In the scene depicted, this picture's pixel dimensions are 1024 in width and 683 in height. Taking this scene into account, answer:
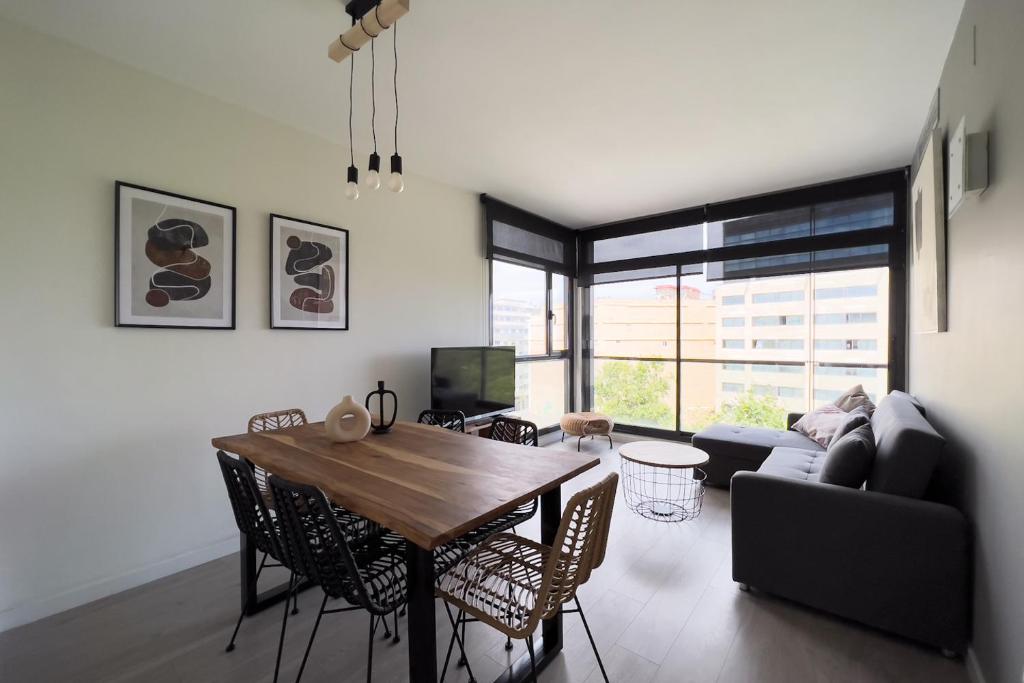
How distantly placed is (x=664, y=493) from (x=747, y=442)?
0.81 m

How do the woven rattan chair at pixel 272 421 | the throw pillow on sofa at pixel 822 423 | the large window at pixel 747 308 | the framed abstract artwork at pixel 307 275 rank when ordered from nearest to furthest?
the woven rattan chair at pixel 272 421
the framed abstract artwork at pixel 307 275
the throw pillow on sofa at pixel 822 423
the large window at pixel 747 308

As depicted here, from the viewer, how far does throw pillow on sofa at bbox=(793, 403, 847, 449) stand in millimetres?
3422

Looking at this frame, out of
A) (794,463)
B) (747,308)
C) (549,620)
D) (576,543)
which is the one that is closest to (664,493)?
(794,463)

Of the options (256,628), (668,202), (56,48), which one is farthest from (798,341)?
(56,48)

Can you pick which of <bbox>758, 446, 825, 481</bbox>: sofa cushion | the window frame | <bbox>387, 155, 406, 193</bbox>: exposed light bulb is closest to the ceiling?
<bbox>387, 155, 406, 193</bbox>: exposed light bulb

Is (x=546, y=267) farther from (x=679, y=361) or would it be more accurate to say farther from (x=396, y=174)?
(x=396, y=174)

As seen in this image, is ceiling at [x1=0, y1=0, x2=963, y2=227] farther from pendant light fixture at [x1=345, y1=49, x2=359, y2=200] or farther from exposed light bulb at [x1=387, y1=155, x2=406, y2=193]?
exposed light bulb at [x1=387, y1=155, x2=406, y2=193]

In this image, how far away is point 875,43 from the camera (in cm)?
215

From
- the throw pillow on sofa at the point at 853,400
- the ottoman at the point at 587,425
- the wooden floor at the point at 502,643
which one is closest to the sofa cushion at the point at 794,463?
the throw pillow on sofa at the point at 853,400

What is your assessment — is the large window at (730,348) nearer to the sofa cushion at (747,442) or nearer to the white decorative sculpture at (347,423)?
the sofa cushion at (747,442)

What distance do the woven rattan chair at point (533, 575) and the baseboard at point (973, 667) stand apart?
54.1 inches

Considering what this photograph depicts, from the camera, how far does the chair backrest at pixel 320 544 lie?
127 centimetres

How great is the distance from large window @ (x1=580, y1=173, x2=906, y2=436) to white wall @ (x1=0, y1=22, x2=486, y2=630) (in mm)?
3627

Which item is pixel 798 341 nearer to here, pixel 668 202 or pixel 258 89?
pixel 668 202
